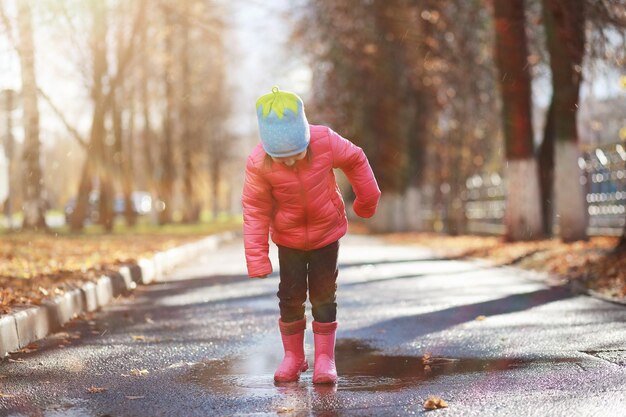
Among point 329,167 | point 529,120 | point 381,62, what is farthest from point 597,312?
point 381,62

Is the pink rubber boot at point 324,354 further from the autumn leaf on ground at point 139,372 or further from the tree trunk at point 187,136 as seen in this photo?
the tree trunk at point 187,136

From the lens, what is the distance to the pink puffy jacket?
19.0 ft

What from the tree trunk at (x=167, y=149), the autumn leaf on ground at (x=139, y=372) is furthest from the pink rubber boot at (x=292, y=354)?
the tree trunk at (x=167, y=149)

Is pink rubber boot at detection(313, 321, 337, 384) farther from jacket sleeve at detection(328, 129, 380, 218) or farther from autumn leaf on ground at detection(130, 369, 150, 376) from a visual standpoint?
autumn leaf on ground at detection(130, 369, 150, 376)

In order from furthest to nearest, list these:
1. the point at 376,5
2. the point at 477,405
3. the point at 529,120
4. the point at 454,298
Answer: the point at 376,5
the point at 529,120
the point at 454,298
the point at 477,405

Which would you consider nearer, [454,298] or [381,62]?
[454,298]

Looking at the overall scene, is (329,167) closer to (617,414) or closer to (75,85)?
(617,414)

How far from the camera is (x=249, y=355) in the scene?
23.2ft

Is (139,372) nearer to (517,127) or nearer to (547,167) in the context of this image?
(517,127)

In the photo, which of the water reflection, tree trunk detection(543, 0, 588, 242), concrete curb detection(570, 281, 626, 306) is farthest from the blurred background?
the water reflection

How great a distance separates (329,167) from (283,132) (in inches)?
18.3

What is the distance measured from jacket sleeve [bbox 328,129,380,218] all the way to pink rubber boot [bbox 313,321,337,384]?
2.34ft

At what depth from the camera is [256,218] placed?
5.90 m

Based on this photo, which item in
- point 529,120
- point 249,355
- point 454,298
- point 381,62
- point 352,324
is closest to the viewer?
point 249,355
